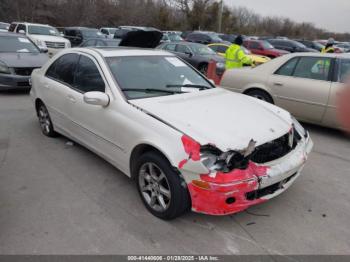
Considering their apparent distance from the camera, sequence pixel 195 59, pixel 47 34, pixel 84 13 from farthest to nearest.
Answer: pixel 84 13
pixel 47 34
pixel 195 59

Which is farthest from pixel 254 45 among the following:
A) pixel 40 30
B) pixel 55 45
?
pixel 40 30

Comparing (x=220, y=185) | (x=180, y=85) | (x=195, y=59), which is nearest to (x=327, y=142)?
(x=180, y=85)

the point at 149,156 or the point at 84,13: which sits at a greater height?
the point at 84,13

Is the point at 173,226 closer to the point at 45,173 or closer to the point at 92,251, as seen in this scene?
the point at 92,251

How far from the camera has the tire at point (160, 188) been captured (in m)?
2.81

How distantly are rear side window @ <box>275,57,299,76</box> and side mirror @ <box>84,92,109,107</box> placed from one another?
3.84 meters

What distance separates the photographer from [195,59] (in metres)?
12.2

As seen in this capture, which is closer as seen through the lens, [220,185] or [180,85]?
[220,185]

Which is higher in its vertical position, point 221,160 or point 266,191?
point 221,160

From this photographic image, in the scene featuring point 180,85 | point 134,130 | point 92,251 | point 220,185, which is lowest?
point 92,251

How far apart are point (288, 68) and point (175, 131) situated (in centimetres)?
398

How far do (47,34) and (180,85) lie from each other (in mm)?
14048

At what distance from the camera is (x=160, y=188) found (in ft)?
9.97

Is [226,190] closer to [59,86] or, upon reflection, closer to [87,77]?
[87,77]
